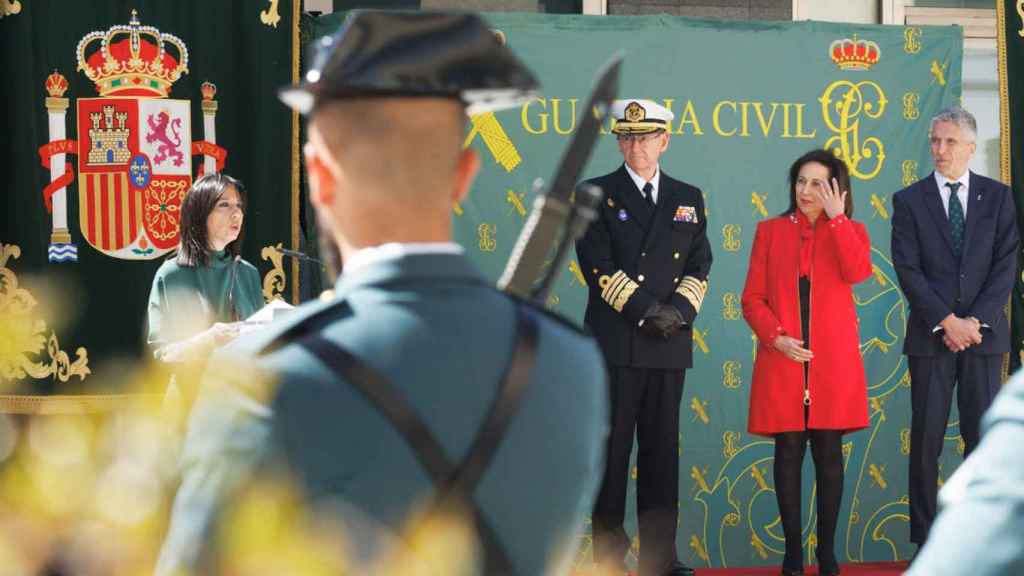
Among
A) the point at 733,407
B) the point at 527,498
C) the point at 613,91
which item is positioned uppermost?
the point at 613,91

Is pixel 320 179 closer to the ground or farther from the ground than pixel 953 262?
farther from the ground

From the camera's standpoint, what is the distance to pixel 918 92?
7879mm

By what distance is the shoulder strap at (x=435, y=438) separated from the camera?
1481mm

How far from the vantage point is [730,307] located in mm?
7633

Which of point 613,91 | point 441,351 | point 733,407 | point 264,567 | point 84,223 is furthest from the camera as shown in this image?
point 733,407

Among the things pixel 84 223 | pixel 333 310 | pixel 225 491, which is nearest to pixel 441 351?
pixel 333 310

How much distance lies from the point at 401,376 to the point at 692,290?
18.1 ft

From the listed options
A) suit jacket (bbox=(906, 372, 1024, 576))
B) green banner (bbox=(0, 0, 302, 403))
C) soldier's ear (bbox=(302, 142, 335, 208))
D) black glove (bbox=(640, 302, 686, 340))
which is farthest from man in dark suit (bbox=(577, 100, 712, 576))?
suit jacket (bbox=(906, 372, 1024, 576))

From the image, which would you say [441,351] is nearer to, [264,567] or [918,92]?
[264,567]

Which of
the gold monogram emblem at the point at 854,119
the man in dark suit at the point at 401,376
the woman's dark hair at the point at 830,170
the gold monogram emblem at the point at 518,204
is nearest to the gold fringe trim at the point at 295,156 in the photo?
the gold monogram emblem at the point at 518,204

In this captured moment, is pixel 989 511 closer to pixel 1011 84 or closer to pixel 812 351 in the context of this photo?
pixel 812 351

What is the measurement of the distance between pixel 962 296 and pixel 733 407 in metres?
1.27

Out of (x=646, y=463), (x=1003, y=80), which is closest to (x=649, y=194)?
(x=646, y=463)

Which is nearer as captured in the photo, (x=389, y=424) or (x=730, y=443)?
(x=389, y=424)
